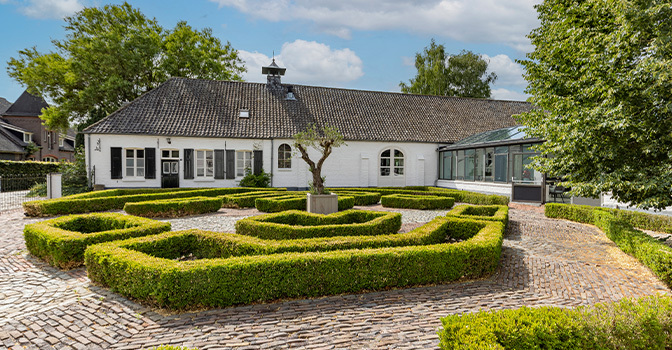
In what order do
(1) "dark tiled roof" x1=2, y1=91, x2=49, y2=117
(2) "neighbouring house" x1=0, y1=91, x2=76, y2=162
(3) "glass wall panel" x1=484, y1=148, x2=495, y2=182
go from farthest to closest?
(1) "dark tiled roof" x1=2, y1=91, x2=49, y2=117 < (2) "neighbouring house" x1=0, y1=91, x2=76, y2=162 < (3) "glass wall panel" x1=484, y1=148, x2=495, y2=182

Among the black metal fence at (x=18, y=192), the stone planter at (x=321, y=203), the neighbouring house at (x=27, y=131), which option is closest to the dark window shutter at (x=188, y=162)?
the black metal fence at (x=18, y=192)

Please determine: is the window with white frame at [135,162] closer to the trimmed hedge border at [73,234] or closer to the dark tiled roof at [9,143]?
the trimmed hedge border at [73,234]

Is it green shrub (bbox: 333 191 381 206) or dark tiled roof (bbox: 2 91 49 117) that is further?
dark tiled roof (bbox: 2 91 49 117)

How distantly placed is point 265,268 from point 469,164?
61.3ft

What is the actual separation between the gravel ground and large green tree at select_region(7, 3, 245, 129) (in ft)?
57.9

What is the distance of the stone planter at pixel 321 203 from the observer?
1220cm

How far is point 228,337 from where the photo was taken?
4.07 meters

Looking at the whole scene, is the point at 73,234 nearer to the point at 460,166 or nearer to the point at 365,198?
the point at 365,198

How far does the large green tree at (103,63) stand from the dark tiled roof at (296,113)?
212 inches

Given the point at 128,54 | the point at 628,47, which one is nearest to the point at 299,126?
the point at 128,54

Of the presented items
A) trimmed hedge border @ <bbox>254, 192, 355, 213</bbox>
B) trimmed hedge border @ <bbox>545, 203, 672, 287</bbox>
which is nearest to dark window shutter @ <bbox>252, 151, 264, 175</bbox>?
trimmed hedge border @ <bbox>254, 192, 355, 213</bbox>

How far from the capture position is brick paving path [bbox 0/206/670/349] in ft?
13.1

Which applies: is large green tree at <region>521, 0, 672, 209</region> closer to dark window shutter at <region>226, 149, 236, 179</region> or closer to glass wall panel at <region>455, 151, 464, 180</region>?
glass wall panel at <region>455, 151, 464, 180</region>

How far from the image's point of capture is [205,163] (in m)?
21.1
